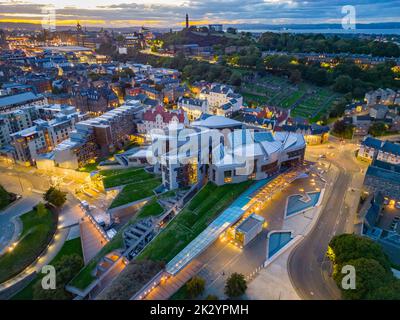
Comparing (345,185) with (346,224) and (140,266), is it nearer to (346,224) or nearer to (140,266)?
(346,224)

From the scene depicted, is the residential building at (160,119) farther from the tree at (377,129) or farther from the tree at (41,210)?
the tree at (377,129)

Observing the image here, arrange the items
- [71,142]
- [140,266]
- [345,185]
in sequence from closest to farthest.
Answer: [140,266] < [345,185] < [71,142]

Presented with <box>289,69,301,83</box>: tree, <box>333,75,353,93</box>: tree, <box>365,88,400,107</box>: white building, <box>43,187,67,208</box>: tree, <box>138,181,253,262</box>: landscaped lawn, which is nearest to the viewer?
<box>138,181,253,262</box>: landscaped lawn

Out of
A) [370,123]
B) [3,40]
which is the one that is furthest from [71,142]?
[3,40]

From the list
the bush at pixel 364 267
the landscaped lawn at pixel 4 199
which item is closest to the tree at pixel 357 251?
the bush at pixel 364 267

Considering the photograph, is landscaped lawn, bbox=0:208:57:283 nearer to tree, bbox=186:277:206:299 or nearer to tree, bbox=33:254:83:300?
tree, bbox=33:254:83:300

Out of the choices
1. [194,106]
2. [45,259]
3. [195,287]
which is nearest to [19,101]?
[194,106]

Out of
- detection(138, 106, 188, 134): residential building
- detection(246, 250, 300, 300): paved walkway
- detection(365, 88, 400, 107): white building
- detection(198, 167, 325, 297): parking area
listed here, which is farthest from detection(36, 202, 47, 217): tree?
detection(365, 88, 400, 107): white building
